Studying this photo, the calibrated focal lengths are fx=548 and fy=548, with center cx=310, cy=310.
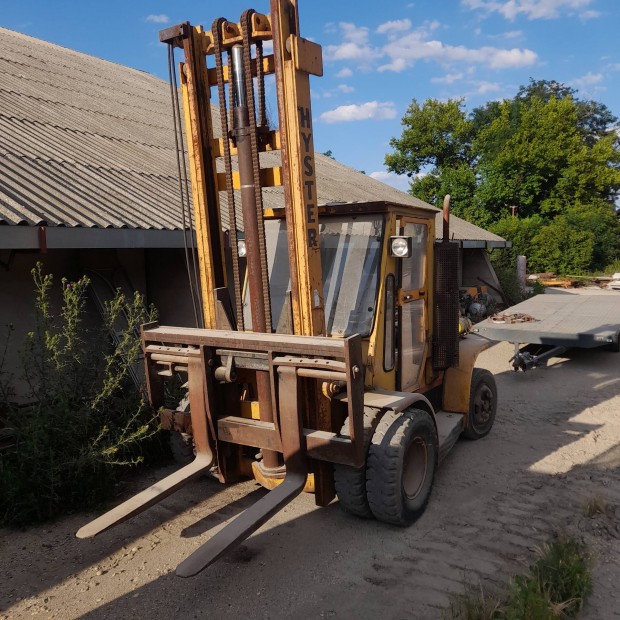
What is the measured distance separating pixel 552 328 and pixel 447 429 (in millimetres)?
5042

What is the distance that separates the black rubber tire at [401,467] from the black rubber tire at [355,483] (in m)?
0.04

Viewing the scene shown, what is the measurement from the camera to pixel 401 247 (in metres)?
4.17

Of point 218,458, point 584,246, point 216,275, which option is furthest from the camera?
point 584,246

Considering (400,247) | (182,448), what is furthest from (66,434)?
(400,247)

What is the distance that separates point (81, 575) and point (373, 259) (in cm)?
308

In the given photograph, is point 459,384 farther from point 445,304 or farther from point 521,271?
point 521,271

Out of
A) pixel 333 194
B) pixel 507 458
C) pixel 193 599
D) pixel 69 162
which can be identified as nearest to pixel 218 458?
pixel 193 599

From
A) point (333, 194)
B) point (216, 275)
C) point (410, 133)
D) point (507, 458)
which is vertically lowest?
point (507, 458)

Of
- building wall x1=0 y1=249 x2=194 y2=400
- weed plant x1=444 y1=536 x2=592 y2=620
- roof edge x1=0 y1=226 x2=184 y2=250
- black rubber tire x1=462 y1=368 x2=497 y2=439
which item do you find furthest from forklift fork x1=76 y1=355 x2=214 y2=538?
black rubber tire x1=462 y1=368 x2=497 y2=439

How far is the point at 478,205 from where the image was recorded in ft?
116

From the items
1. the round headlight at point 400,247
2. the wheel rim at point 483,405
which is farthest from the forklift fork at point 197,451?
the wheel rim at point 483,405

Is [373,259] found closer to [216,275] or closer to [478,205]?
[216,275]

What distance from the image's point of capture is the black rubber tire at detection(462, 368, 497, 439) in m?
5.81

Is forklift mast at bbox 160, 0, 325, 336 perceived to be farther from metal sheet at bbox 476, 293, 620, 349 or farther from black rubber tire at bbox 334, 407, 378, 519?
metal sheet at bbox 476, 293, 620, 349
